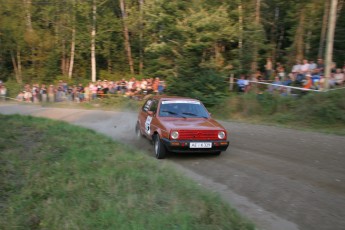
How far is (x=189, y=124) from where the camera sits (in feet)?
30.2

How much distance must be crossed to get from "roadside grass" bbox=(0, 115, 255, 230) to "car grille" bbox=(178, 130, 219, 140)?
1.26m

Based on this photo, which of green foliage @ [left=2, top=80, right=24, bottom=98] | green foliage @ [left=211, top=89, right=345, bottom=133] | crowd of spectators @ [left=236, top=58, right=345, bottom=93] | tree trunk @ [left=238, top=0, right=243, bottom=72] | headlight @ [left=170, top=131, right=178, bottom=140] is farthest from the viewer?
green foliage @ [left=2, top=80, right=24, bottom=98]

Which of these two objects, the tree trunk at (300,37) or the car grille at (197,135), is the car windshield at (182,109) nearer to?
the car grille at (197,135)

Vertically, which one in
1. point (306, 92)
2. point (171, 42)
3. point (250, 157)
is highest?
point (171, 42)

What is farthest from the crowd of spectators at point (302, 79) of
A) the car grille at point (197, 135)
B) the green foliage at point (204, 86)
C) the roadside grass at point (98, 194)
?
the roadside grass at point (98, 194)

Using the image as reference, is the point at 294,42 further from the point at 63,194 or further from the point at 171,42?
the point at 63,194

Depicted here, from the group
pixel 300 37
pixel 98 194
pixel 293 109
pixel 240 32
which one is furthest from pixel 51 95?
pixel 98 194

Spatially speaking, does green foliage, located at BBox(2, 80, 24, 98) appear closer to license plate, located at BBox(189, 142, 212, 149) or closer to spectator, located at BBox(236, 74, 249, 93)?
spectator, located at BBox(236, 74, 249, 93)

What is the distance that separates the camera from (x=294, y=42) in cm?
2466

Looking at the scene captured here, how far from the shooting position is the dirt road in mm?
5340

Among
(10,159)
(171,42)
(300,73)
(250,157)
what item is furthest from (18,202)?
(171,42)

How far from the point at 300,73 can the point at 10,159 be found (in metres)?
14.7

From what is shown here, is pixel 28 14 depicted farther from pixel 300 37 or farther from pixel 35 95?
pixel 300 37

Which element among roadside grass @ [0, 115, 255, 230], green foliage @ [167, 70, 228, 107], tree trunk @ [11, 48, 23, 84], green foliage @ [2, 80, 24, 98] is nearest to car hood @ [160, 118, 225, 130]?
roadside grass @ [0, 115, 255, 230]
